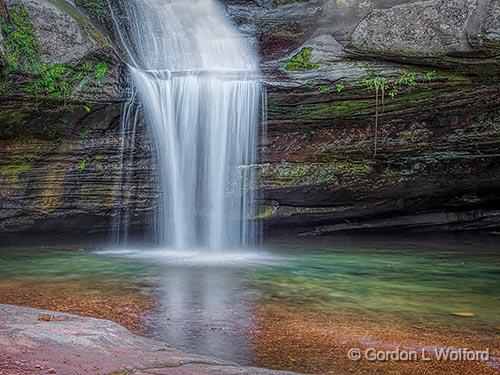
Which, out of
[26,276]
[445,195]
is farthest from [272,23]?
[26,276]

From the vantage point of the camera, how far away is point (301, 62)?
9961 mm

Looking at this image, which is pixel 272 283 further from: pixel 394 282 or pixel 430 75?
pixel 430 75

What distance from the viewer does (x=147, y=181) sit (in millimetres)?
10453

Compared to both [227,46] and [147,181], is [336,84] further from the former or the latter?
[147,181]

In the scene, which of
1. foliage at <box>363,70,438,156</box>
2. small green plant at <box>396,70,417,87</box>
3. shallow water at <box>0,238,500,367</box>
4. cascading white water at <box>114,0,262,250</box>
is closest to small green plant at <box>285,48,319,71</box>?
cascading white water at <box>114,0,262,250</box>

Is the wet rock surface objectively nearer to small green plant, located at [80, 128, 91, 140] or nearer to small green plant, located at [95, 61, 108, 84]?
small green plant, located at [95, 61, 108, 84]

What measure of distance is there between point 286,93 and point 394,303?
16.9 ft

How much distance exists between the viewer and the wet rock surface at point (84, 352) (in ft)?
9.18

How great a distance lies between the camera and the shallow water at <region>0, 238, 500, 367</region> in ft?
15.2

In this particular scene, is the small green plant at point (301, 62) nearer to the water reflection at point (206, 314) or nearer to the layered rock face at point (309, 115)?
the layered rock face at point (309, 115)

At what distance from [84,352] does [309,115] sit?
770 cm

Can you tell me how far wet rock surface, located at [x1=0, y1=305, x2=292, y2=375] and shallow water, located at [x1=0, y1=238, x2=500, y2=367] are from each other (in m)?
0.59

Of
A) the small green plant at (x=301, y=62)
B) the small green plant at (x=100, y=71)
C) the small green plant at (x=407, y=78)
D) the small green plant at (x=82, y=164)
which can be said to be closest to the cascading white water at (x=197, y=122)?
the small green plant at (x=100, y=71)

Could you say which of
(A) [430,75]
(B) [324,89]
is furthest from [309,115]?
(A) [430,75]
